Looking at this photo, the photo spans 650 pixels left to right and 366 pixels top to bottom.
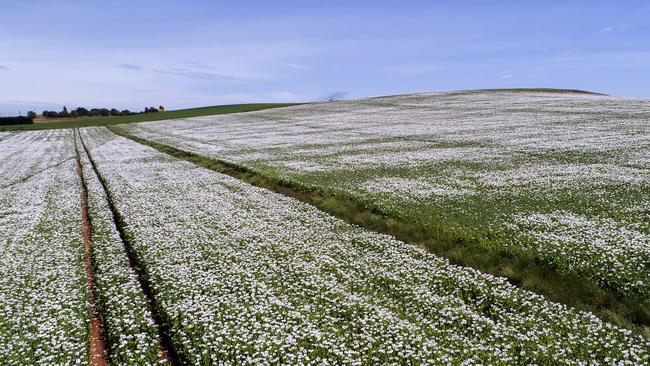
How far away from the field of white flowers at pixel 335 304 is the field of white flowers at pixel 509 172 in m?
3.21

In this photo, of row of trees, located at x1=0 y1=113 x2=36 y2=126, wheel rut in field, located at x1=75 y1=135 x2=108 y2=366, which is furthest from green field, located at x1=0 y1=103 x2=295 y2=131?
wheel rut in field, located at x1=75 y1=135 x2=108 y2=366

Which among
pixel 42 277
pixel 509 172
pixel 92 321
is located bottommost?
pixel 92 321

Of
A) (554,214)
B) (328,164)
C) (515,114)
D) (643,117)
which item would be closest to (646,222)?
(554,214)

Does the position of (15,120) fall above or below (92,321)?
above

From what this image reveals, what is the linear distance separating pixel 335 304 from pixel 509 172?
70.8 ft

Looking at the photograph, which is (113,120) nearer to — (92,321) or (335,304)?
(92,321)

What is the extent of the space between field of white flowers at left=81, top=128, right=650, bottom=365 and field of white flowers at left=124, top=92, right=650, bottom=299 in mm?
3208

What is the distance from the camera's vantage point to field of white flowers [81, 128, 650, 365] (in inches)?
419

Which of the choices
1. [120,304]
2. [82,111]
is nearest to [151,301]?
[120,304]

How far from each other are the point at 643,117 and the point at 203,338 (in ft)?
200

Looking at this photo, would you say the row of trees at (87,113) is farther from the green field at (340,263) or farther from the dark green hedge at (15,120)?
the green field at (340,263)

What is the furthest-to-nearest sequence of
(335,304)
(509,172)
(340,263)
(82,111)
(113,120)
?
(82,111)
(113,120)
(509,172)
(340,263)
(335,304)

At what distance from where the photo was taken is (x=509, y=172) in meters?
30.4

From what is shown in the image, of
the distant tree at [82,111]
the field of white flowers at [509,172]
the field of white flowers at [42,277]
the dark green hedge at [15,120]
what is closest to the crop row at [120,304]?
the field of white flowers at [42,277]
